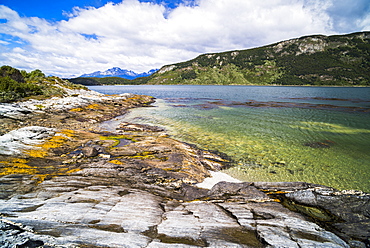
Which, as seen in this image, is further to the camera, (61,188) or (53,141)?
(53,141)

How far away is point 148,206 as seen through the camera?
8969 millimetres

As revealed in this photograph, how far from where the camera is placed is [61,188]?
32.2ft

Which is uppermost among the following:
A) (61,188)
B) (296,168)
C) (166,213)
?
(61,188)

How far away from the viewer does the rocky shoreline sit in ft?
21.7

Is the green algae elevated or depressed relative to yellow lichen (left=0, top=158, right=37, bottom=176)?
depressed

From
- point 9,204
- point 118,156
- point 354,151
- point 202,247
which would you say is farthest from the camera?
point 354,151

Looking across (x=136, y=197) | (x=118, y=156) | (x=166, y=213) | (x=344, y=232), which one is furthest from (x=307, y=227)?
(x=118, y=156)

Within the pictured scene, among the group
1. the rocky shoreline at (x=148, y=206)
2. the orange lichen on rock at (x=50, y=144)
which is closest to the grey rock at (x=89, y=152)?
the rocky shoreline at (x=148, y=206)

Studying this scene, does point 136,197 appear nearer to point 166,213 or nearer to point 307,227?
point 166,213

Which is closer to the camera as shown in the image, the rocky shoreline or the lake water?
the rocky shoreline

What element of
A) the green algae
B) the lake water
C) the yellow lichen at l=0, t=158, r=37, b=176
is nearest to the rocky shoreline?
the yellow lichen at l=0, t=158, r=37, b=176

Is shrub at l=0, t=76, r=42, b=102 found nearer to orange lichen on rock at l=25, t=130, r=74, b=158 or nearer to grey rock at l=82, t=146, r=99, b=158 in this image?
orange lichen on rock at l=25, t=130, r=74, b=158

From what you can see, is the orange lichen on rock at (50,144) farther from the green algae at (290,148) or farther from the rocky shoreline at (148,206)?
the green algae at (290,148)

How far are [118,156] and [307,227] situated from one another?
15402 millimetres
